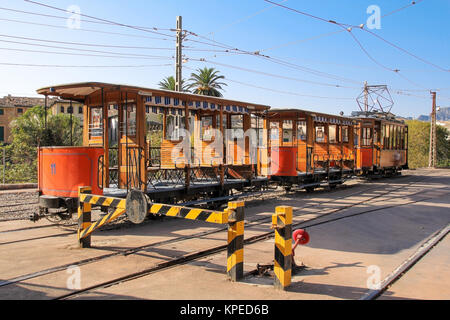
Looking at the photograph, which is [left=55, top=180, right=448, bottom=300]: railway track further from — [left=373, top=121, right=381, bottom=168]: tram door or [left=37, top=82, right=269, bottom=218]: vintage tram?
[left=373, top=121, right=381, bottom=168]: tram door

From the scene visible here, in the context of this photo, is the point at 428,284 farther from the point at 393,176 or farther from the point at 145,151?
the point at 393,176

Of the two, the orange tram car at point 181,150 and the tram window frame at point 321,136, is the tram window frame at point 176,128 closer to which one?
the orange tram car at point 181,150

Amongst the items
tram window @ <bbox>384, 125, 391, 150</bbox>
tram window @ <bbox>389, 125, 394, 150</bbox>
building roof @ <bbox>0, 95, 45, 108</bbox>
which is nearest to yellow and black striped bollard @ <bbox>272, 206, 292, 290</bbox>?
tram window @ <bbox>384, 125, 391, 150</bbox>

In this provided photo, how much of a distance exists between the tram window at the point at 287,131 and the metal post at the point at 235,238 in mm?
11403

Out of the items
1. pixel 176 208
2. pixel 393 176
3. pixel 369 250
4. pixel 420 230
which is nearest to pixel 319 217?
pixel 420 230

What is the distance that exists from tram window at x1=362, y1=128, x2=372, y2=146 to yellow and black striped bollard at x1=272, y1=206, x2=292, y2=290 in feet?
59.5

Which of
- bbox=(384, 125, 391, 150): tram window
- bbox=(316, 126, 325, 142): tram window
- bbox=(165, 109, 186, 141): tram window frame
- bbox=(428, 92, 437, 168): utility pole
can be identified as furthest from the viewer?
bbox=(428, 92, 437, 168): utility pole

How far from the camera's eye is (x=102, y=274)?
5.50 m

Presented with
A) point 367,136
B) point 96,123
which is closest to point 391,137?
point 367,136

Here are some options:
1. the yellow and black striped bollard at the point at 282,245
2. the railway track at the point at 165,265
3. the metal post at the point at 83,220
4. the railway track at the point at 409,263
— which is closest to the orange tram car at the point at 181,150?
the metal post at the point at 83,220

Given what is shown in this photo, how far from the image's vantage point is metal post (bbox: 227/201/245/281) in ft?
17.1

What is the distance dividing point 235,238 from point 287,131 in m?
11.7

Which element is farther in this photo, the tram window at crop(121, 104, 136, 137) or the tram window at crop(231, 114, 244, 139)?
the tram window at crop(231, 114, 244, 139)

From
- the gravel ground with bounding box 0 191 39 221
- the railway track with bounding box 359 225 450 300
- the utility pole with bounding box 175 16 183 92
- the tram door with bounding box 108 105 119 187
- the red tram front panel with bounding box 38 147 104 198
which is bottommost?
the railway track with bounding box 359 225 450 300
